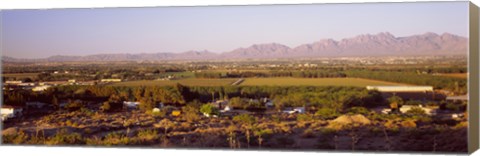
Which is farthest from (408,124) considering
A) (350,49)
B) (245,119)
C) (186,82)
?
(186,82)

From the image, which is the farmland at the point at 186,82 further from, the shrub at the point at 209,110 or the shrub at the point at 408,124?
the shrub at the point at 408,124

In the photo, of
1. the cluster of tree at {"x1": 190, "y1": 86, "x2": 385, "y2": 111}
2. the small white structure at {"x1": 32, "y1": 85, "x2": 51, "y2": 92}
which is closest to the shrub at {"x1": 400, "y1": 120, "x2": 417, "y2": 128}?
the cluster of tree at {"x1": 190, "y1": 86, "x2": 385, "y2": 111}

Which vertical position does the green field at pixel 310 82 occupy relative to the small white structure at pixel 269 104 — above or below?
above

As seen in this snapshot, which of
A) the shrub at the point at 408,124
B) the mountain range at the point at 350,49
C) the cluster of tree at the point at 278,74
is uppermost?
the mountain range at the point at 350,49

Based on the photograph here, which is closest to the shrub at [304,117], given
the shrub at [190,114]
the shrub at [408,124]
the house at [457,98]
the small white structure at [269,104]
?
the small white structure at [269,104]

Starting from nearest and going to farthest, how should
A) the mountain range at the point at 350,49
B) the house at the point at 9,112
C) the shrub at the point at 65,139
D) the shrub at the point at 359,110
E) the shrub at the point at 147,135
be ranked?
the mountain range at the point at 350,49 < the shrub at the point at 359,110 < the shrub at the point at 147,135 < the shrub at the point at 65,139 < the house at the point at 9,112

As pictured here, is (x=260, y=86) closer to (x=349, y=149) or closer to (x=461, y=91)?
(x=349, y=149)

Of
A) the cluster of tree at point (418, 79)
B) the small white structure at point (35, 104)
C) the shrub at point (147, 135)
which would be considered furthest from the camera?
the small white structure at point (35, 104)

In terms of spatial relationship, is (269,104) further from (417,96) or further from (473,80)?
(473,80)
